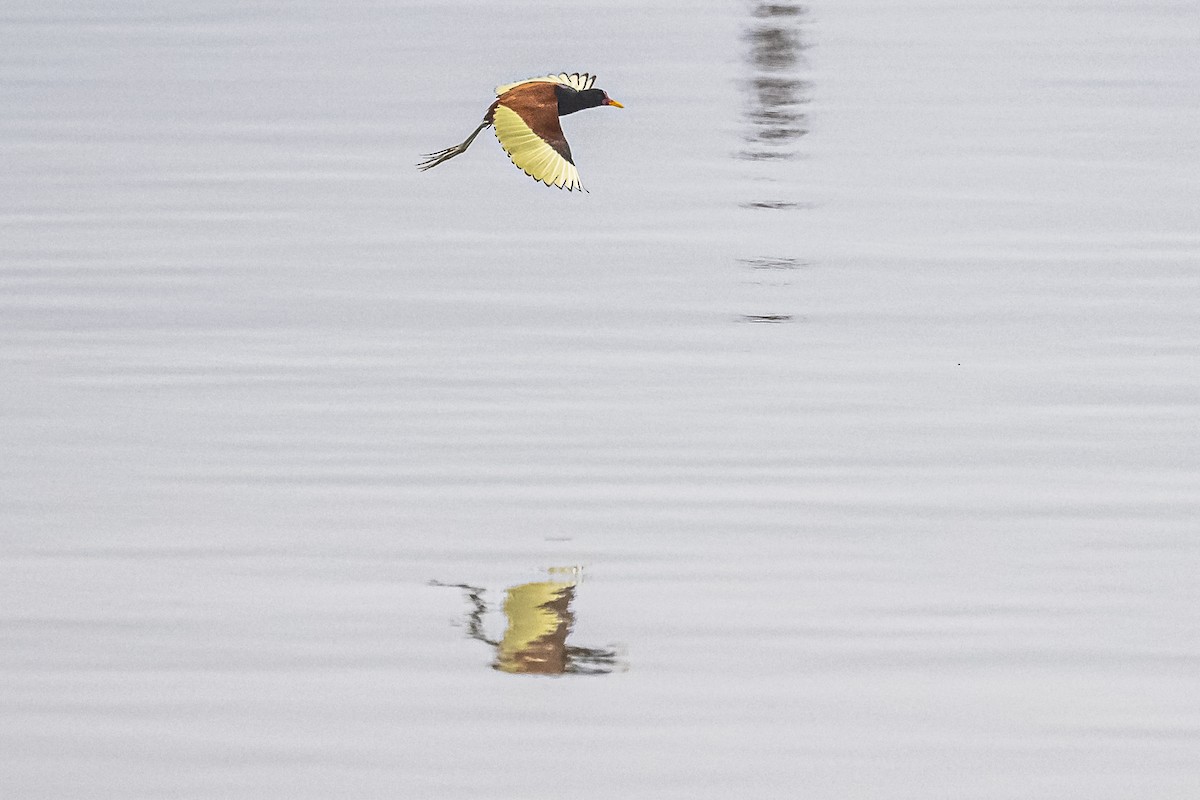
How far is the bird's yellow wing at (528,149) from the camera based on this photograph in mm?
7180

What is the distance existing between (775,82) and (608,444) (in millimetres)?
5953

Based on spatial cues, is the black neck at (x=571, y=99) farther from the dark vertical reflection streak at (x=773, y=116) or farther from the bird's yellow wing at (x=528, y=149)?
the dark vertical reflection streak at (x=773, y=116)

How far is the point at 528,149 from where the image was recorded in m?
7.22

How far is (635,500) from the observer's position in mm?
5691

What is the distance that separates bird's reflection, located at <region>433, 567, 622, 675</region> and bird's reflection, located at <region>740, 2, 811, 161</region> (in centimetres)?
501

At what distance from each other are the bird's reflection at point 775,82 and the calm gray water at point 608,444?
7 centimetres

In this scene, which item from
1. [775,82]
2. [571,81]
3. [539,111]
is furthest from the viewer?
[775,82]

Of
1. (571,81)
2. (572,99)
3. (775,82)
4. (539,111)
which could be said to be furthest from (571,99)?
(775,82)

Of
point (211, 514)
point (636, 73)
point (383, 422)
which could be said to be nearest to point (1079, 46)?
point (636, 73)

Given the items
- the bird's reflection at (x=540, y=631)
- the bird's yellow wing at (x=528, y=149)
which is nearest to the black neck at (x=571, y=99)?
the bird's yellow wing at (x=528, y=149)

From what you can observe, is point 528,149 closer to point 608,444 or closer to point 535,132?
point 535,132

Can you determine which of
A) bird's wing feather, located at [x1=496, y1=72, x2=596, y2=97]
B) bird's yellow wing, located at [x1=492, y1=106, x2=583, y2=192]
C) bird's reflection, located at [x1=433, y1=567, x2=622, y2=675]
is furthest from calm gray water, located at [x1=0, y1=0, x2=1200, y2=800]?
bird's wing feather, located at [x1=496, y1=72, x2=596, y2=97]

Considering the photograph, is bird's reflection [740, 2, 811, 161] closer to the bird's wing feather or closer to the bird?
the bird's wing feather

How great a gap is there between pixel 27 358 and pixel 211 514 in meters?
1.69
